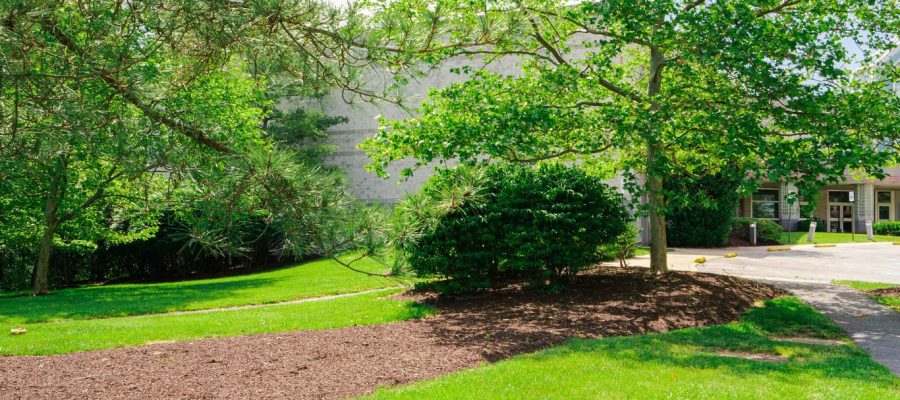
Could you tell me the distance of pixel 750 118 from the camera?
362 inches

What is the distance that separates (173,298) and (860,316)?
13.1m

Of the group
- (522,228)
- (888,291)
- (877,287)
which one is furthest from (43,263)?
(877,287)

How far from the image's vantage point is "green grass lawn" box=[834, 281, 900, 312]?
10.7m

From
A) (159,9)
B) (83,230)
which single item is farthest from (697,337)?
(83,230)

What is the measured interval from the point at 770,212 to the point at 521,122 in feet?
99.2

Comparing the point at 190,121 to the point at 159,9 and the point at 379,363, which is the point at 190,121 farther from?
the point at 379,363

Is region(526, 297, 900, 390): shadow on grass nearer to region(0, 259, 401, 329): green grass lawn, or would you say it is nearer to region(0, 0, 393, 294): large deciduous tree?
region(0, 0, 393, 294): large deciduous tree

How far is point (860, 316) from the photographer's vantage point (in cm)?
974

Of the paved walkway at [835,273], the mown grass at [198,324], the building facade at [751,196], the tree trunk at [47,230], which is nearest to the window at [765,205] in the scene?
the building facade at [751,196]

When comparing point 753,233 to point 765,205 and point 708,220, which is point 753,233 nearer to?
point 708,220

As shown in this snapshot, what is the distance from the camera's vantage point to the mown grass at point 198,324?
27.5 feet

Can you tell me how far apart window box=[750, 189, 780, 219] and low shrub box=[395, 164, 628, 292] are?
88.9 feet

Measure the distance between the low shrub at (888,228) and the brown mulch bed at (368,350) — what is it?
94.3ft

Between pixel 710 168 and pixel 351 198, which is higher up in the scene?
pixel 710 168
